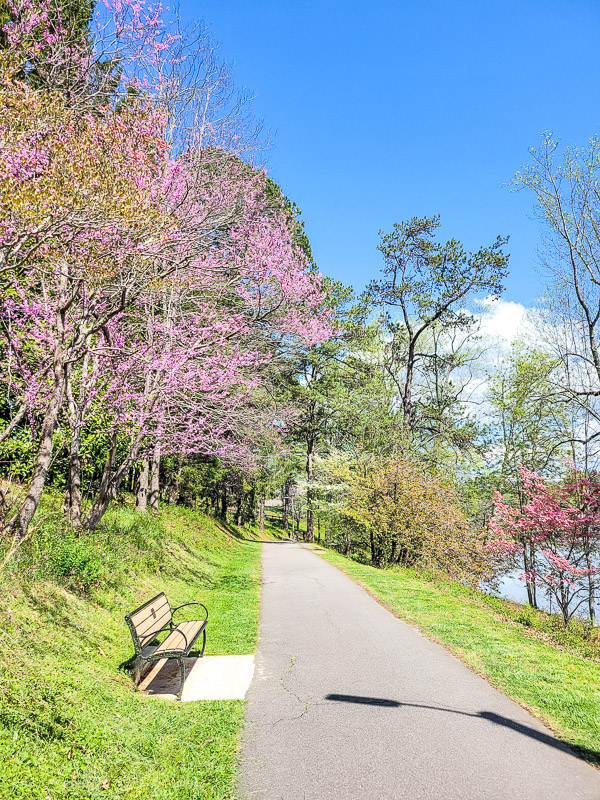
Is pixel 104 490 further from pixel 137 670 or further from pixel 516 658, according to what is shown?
pixel 516 658

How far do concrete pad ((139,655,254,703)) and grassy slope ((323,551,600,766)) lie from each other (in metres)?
3.12

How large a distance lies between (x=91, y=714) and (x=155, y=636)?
69.7 inches

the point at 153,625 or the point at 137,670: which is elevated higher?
the point at 153,625

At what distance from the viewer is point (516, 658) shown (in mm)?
6445

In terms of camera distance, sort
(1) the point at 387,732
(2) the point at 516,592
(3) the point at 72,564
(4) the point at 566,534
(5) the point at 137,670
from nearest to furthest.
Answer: (1) the point at 387,732 < (5) the point at 137,670 < (3) the point at 72,564 < (4) the point at 566,534 < (2) the point at 516,592

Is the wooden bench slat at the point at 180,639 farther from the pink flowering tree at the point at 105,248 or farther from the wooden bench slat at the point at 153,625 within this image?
the pink flowering tree at the point at 105,248

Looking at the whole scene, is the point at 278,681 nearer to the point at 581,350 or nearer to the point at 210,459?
the point at 581,350

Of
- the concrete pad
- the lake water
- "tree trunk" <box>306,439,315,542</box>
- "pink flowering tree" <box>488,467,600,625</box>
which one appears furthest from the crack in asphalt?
"tree trunk" <box>306,439,315,542</box>

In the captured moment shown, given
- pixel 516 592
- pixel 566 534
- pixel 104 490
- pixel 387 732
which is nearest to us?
pixel 387 732

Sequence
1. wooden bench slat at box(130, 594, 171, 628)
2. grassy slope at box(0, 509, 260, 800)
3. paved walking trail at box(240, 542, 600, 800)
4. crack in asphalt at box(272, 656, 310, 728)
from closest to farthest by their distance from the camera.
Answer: grassy slope at box(0, 509, 260, 800) → paved walking trail at box(240, 542, 600, 800) → crack in asphalt at box(272, 656, 310, 728) → wooden bench slat at box(130, 594, 171, 628)

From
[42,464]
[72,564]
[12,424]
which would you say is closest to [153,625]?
[72,564]

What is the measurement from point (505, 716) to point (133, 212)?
6971mm

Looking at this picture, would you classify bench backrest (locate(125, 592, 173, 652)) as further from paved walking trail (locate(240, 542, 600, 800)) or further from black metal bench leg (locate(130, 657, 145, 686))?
paved walking trail (locate(240, 542, 600, 800))

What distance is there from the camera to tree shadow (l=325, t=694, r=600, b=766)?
4.04 m
